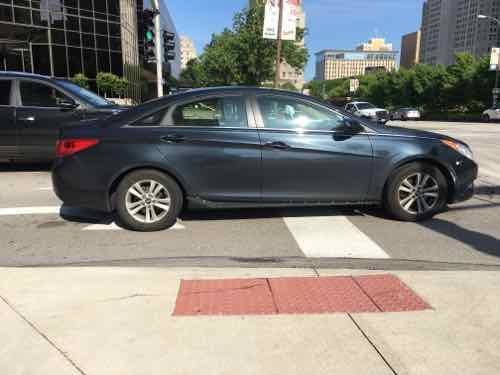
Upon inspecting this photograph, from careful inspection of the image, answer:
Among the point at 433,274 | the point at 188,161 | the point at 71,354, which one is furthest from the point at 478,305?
the point at 188,161

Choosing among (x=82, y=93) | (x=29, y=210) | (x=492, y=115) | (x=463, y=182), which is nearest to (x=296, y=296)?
(x=463, y=182)

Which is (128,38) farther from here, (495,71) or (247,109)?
(247,109)

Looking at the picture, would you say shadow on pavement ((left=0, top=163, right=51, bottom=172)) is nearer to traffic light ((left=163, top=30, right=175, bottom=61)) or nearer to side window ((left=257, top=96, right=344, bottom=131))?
side window ((left=257, top=96, right=344, bottom=131))

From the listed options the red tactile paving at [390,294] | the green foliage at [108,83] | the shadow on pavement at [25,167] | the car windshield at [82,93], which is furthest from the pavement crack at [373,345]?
the green foliage at [108,83]

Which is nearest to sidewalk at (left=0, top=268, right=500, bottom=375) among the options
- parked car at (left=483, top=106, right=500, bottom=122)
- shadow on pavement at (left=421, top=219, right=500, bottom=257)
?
shadow on pavement at (left=421, top=219, right=500, bottom=257)

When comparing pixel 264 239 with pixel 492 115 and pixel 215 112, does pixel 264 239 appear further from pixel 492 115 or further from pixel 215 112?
pixel 492 115

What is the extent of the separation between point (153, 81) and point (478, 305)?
73.1 m

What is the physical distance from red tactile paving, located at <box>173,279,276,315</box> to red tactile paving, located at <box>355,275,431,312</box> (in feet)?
2.65

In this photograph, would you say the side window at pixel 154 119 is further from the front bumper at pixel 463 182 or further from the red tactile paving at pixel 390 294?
the front bumper at pixel 463 182

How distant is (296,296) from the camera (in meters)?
3.51

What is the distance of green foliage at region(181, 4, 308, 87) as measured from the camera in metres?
53.6

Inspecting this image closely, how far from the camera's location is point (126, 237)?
5066 millimetres

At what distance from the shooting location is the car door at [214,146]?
5082 millimetres

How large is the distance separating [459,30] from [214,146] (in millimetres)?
144573
